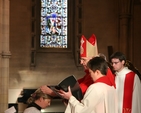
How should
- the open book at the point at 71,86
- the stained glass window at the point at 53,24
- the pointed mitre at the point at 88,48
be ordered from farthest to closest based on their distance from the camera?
the stained glass window at the point at 53,24
the pointed mitre at the point at 88,48
the open book at the point at 71,86

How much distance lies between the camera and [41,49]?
11.3 metres

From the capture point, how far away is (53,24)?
1159 cm

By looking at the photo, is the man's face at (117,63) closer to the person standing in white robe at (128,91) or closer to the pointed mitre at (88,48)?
the person standing in white robe at (128,91)

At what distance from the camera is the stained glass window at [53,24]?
11.5 meters

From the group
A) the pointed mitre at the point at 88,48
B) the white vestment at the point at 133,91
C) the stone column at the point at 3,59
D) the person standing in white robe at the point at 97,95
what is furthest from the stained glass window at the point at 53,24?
the person standing in white robe at the point at 97,95

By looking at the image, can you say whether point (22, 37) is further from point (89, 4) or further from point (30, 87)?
point (89, 4)

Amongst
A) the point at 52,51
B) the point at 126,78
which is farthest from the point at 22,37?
the point at 126,78

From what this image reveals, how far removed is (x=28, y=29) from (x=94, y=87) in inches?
310

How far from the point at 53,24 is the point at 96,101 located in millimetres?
8541

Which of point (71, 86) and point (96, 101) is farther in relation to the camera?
point (71, 86)

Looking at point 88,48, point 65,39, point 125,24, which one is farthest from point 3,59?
point 125,24

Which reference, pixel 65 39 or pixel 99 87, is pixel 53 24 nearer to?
pixel 65 39

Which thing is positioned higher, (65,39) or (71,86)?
(65,39)

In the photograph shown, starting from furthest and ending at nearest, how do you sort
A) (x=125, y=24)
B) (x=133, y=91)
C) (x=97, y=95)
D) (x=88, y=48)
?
(x=125, y=24) → (x=133, y=91) → (x=88, y=48) → (x=97, y=95)
